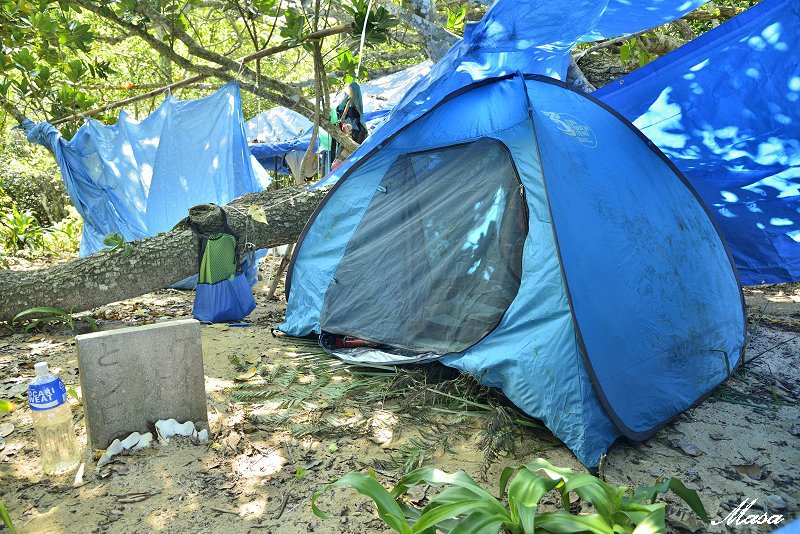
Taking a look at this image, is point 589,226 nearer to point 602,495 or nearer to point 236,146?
point 602,495

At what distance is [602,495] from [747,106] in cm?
275

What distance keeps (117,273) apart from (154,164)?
6.65 feet

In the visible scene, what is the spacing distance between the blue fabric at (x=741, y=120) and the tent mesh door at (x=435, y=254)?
1.21m

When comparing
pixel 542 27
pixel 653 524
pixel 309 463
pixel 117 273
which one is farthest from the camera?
pixel 117 273

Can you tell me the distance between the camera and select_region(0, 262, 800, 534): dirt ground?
7.05 feet

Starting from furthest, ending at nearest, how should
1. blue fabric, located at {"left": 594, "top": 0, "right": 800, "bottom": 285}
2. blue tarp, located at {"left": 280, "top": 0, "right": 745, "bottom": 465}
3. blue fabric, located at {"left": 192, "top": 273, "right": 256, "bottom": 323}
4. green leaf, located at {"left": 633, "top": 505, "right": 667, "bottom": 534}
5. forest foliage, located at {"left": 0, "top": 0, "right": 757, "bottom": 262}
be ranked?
1. blue fabric, located at {"left": 192, "top": 273, "right": 256, "bottom": 323}
2. forest foliage, located at {"left": 0, "top": 0, "right": 757, "bottom": 262}
3. blue fabric, located at {"left": 594, "top": 0, "right": 800, "bottom": 285}
4. blue tarp, located at {"left": 280, "top": 0, "right": 745, "bottom": 465}
5. green leaf, located at {"left": 633, "top": 505, "right": 667, "bottom": 534}

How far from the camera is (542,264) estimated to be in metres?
2.77

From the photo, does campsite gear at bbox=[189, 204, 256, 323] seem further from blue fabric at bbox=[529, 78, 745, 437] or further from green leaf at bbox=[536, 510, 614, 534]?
green leaf at bbox=[536, 510, 614, 534]

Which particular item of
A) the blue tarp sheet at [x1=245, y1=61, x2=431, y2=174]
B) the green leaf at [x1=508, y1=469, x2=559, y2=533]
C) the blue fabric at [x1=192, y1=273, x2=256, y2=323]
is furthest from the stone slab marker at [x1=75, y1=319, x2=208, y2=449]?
the blue tarp sheet at [x1=245, y1=61, x2=431, y2=174]

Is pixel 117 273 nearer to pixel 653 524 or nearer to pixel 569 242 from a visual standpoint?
pixel 569 242

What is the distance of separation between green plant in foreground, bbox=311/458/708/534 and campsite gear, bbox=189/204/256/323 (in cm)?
270

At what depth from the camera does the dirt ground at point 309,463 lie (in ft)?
7.05

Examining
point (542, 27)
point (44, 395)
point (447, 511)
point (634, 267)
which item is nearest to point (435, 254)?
point (634, 267)

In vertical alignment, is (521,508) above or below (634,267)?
below
